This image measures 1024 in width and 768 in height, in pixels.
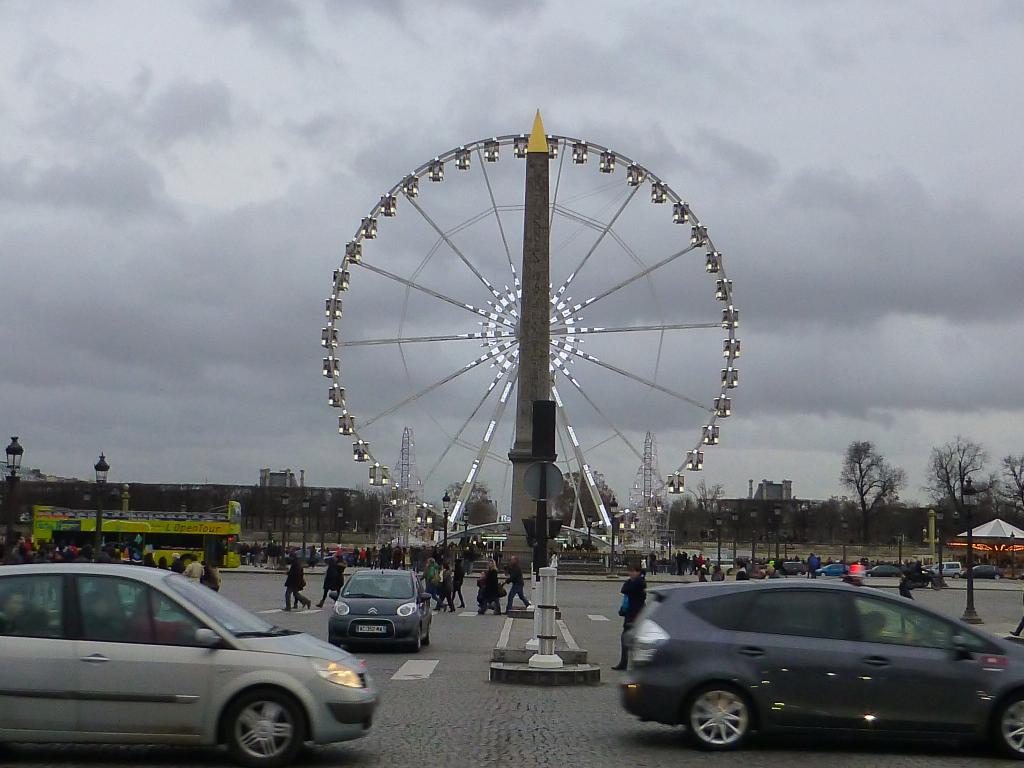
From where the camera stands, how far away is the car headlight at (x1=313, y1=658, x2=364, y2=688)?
10.4 metres

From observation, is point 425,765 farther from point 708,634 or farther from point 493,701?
point 493,701

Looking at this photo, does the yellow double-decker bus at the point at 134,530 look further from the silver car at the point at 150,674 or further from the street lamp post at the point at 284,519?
the silver car at the point at 150,674

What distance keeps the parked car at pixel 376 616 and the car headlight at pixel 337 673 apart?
1223 centimetres

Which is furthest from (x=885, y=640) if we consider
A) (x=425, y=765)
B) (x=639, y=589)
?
(x=639, y=589)

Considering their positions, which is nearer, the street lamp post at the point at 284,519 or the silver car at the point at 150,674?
the silver car at the point at 150,674

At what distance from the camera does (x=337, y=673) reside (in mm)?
10500

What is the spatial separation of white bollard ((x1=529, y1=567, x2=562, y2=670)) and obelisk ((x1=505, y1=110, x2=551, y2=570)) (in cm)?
3521

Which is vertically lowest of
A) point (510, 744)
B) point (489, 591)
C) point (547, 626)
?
point (510, 744)

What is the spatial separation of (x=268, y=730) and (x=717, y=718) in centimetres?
375

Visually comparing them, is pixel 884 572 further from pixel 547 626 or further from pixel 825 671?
pixel 825 671

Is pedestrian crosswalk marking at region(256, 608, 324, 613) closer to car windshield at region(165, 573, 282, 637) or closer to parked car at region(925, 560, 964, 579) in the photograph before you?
car windshield at region(165, 573, 282, 637)

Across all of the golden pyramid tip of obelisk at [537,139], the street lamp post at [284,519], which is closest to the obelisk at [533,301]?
the golden pyramid tip of obelisk at [537,139]

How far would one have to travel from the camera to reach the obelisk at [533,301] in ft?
179

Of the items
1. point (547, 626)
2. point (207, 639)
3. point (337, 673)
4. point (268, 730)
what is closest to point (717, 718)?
point (337, 673)
